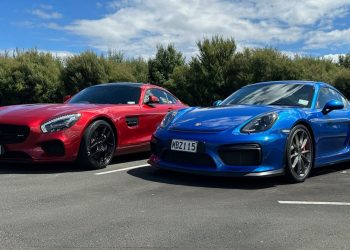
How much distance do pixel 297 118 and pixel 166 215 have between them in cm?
240

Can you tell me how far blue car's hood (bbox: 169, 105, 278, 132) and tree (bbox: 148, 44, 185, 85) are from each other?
102ft

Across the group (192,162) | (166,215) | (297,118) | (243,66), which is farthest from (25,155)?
(243,66)

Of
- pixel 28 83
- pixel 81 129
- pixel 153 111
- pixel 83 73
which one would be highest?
pixel 83 73

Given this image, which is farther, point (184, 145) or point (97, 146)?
point (97, 146)

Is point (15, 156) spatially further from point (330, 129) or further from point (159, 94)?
point (330, 129)

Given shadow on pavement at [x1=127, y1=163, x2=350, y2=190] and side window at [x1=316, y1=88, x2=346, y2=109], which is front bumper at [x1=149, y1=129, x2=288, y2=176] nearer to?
shadow on pavement at [x1=127, y1=163, x2=350, y2=190]

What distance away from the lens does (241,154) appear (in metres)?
5.37

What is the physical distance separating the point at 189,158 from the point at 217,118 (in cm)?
62

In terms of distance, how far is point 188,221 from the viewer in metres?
4.05

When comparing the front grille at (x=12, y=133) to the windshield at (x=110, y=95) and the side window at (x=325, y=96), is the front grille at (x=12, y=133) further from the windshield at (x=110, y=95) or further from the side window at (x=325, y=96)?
the side window at (x=325, y=96)

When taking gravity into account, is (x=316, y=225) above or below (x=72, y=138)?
below

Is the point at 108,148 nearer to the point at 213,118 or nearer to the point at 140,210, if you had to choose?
the point at 213,118

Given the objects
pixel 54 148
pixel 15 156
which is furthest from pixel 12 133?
pixel 54 148

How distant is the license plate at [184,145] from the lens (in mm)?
5531
